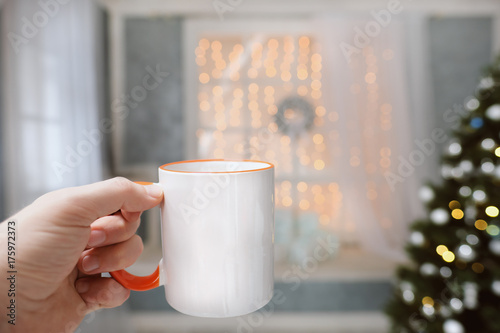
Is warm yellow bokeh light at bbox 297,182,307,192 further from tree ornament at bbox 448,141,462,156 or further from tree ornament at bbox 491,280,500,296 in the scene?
tree ornament at bbox 491,280,500,296

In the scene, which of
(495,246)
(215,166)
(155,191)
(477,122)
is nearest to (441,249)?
(495,246)

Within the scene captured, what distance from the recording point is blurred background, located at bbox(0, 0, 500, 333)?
2432 mm

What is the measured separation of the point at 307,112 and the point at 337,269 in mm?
1117

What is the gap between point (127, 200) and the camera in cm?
60

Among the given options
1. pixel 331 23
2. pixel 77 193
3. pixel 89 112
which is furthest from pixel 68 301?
pixel 331 23

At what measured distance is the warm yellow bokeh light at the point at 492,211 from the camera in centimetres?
150

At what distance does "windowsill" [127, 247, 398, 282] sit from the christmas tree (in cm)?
47

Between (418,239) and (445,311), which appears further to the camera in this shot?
(418,239)

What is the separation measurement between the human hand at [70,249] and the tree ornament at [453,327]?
150 cm

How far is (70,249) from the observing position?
24.4 inches

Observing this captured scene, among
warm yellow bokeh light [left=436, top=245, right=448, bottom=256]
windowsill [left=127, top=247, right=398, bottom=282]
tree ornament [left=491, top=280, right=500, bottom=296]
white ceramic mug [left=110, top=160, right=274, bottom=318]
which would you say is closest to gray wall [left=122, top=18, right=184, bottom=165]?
windowsill [left=127, top=247, right=398, bottom=282]

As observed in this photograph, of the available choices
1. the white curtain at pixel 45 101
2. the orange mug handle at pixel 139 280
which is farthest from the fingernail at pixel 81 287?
the white curtain at pixel 45 101

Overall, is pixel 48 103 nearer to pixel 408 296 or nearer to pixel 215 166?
pixel 215 166

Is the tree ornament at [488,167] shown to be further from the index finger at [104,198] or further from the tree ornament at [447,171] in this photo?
the index finger at [104,198]
